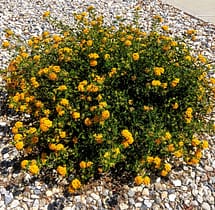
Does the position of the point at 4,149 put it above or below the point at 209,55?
below

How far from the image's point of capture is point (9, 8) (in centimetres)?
652

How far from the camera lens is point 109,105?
3.26m

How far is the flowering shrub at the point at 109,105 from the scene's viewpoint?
10.2ft

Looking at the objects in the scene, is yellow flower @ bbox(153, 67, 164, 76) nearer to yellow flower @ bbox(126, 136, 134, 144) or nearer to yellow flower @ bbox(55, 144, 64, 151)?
yellow flower @ bbox(126, 136, 134, 144)

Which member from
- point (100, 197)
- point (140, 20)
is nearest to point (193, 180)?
point (100, 197)

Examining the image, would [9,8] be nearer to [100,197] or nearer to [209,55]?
[209,55]

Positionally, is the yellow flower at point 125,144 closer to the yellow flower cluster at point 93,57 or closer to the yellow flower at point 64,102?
the yellow flower at point 64,102

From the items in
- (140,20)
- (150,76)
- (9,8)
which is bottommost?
(9,8)

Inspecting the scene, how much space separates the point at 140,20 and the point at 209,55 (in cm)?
136

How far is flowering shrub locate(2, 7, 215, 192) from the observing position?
10.2ft

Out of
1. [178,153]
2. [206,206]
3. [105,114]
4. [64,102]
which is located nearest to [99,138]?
[105,114]

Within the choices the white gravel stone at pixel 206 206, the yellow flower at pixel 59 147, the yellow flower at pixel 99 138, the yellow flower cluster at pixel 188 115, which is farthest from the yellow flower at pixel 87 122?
the white gravel stone at pixel 206 206

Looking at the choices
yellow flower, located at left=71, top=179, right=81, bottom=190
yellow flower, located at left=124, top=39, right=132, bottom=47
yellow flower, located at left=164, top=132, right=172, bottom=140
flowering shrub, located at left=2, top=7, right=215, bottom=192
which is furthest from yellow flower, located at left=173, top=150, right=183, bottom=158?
yellow flower, located at left=124, top=39, right=132, bottom=47

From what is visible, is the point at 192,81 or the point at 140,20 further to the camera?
the point at 140,20
